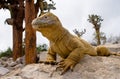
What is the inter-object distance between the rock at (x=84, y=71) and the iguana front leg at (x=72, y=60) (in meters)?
0.05

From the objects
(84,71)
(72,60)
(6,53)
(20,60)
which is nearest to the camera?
(84,71)

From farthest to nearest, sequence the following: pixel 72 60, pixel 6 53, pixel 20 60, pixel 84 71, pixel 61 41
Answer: pixel 6 53 < pixel 20 60 < pixel 61 41 < pixel 72 60 < pixel 84 71

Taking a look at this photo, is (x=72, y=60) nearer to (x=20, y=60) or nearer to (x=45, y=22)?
(x=45, y=22)

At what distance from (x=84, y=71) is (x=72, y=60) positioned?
0.21m

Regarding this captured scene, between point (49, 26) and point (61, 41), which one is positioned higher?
point (49, 26)

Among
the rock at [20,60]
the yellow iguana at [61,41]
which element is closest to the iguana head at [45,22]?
the yellow iguana at [61,41]

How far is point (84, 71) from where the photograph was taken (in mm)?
4559

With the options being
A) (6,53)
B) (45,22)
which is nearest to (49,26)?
(45,22)

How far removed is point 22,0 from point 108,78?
35.1 ft

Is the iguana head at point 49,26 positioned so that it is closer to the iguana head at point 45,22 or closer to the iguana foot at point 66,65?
the iguana head at point 45,22

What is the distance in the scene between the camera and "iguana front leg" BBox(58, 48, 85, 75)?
15.0ft

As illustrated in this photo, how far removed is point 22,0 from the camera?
14.7 meters

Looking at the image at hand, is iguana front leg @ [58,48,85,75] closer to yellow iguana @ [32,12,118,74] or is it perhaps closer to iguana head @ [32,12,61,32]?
yellow iguana @ [32,12,118,74]

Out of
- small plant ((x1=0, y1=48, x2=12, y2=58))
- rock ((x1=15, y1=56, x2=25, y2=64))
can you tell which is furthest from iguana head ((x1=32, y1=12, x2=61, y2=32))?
small plant ((x1=0, y1=48, x2=12, y2=58))
